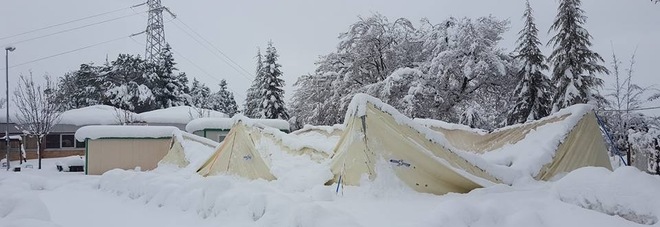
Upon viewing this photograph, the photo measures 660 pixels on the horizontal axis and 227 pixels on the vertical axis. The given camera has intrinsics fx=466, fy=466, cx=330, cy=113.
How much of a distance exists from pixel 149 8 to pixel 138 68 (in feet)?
22.9

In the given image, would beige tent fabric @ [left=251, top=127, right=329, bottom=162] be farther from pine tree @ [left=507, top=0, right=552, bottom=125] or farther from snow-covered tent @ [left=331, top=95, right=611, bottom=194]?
pine tree @ [left=507, top=0, right=552, bottom=125]

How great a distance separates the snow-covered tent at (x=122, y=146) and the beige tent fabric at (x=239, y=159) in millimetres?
6795

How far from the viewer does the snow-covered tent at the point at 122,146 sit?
19.3 meters

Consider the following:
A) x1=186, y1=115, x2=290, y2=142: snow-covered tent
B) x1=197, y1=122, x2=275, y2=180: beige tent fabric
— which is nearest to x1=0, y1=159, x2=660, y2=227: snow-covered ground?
x1=197, y1=122, x2=275, y2=180: beige tent fabric

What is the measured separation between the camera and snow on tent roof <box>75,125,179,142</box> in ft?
62.8

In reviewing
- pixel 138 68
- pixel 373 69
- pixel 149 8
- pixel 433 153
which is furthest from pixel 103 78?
pixel 433 153

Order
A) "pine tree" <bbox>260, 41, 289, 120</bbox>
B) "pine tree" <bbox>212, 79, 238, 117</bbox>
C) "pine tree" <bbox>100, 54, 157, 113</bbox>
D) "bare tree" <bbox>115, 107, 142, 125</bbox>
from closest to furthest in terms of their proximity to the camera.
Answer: "bare tree" <bbox>115, 107, 142, 125</bbox>, "pine tree" <bbox>260, 41, 289, 120</bbox>, "pine tree" <bbox>100, 54, 157, 113</bbox>, "pine tree" <bbox>212, 79, 238, 117</bbox>

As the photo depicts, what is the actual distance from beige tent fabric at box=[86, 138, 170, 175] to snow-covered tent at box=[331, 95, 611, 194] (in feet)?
44.0

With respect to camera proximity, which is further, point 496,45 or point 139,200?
point 496,45

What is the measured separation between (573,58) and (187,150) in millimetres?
16948

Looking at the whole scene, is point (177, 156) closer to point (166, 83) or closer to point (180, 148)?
point (180, 148)

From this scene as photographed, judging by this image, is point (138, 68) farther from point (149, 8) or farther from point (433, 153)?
point (433, 153)

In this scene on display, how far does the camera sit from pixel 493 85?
24.2 meters

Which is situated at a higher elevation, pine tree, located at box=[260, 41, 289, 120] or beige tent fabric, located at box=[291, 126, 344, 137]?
pine tree, located at box=[260, 41, 289, 120]
